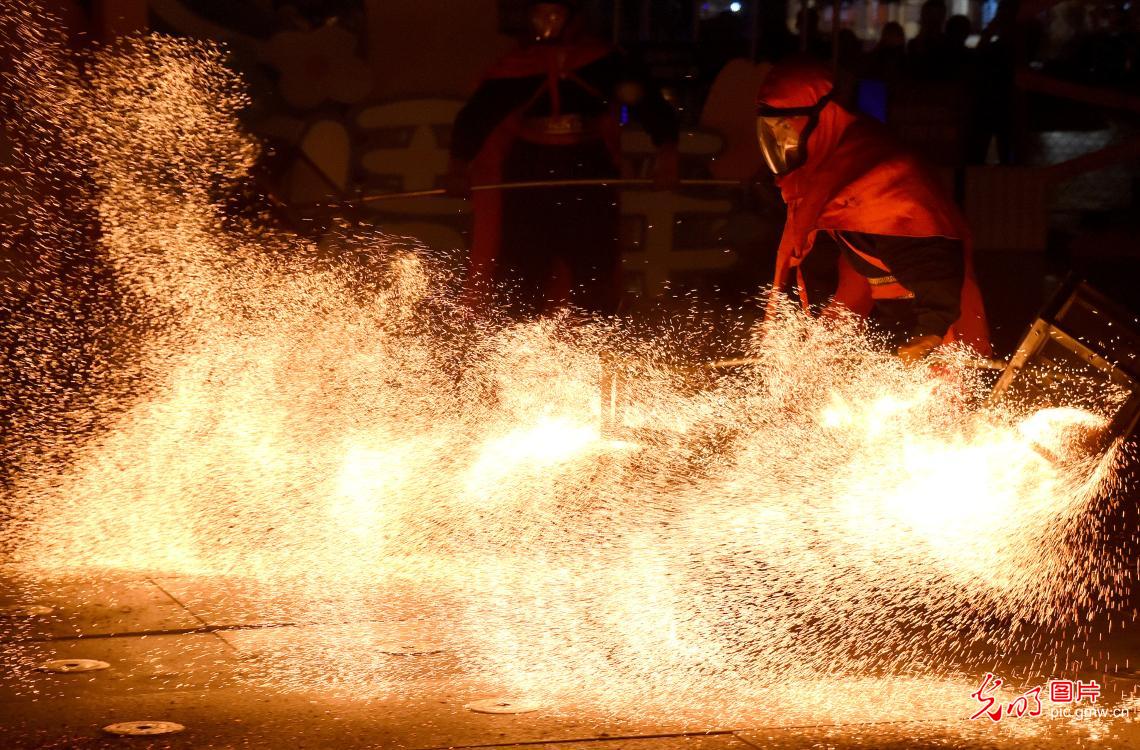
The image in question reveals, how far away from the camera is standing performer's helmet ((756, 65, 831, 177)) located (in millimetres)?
5090

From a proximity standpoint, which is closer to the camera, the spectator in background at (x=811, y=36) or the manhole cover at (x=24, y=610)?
the manhole cover at (x=24, y=610)

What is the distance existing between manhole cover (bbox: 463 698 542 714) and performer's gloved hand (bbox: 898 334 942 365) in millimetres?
1750

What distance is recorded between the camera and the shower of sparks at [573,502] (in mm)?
4449

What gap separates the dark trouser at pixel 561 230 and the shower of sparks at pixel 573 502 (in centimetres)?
22

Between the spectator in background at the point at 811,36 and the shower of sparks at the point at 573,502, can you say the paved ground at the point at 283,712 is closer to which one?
the shower of sparks at the point at 573,502

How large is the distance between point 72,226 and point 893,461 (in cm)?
514

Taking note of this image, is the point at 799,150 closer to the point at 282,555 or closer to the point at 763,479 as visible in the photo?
the point at 763,479

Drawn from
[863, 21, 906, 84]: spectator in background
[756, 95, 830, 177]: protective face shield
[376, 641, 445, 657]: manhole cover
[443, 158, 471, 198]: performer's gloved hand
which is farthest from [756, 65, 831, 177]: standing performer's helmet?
[863, 21, 906, 84]: spectator in background

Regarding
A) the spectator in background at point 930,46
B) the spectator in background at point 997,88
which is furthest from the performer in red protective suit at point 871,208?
the spectator in background at point 997,88

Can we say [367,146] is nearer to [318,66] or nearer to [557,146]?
[318,66]

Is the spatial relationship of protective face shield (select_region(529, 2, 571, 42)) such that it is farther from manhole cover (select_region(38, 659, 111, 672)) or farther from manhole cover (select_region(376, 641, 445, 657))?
manhole cover (select_region(38, 659, 111, 672))

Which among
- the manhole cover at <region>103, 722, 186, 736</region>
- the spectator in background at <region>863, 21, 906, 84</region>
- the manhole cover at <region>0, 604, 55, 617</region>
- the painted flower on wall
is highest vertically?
the spectator in background at <region>863, 21, 906, 84</region>

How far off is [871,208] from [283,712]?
2321mm

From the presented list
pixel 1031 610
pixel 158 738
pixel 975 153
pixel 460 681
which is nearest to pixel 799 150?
pixel 1031 610
